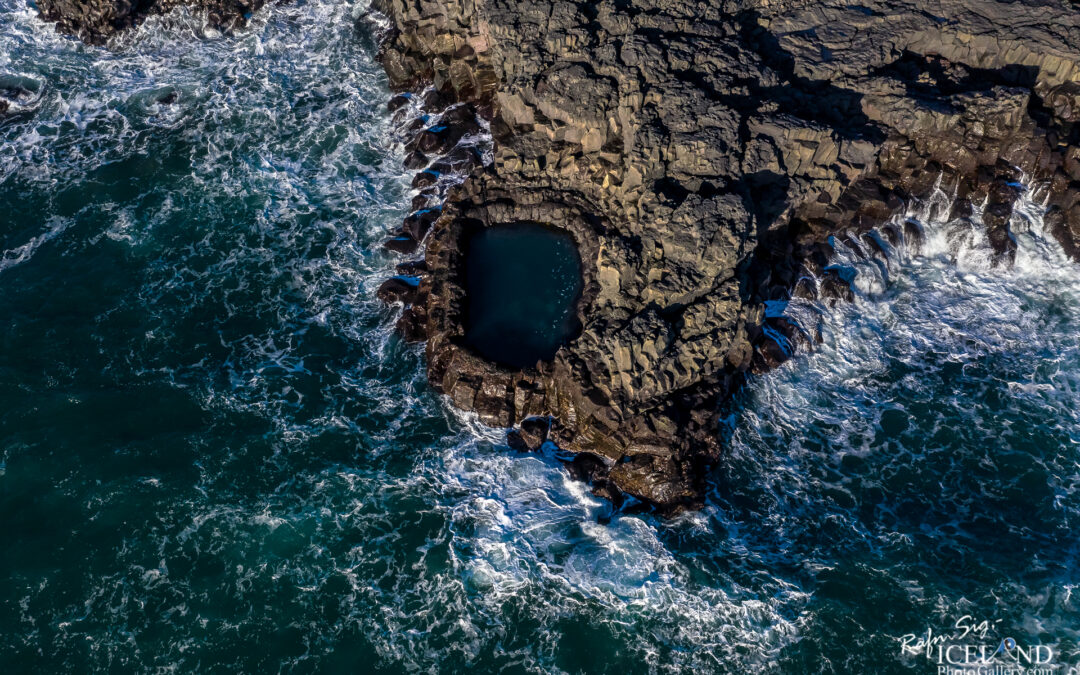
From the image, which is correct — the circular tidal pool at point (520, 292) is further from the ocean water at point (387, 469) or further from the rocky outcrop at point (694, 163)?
Result: the ocean water at point (387, 469)

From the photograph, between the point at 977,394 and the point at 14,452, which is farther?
the point at 977,394

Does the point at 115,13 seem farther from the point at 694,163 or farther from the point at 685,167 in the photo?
the point at 694,163

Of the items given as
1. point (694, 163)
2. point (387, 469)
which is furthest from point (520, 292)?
point (387, 469)

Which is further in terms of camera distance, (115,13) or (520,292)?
(115,13)

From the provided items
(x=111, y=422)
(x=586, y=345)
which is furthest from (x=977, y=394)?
(x=111, y=422)

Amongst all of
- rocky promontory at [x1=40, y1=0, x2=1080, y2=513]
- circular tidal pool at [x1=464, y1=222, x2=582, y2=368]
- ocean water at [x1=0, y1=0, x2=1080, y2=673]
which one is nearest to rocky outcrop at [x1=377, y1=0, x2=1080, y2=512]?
rocky promontory at [x1=40, y1=0, x2=1080, y2=513]

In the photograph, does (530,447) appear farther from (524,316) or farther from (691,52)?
(691,52)
